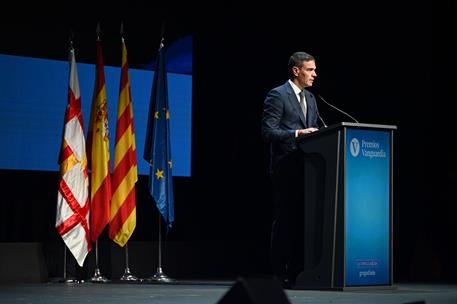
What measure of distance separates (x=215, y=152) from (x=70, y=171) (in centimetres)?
158

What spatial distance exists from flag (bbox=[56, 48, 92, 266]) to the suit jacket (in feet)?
6.35

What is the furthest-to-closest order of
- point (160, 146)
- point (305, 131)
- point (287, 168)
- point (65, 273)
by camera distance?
1. point (160, 146)
2. point (65, 273)
3. point (287, 168)
4. point (305, 131)

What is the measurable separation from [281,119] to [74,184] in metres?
2.01

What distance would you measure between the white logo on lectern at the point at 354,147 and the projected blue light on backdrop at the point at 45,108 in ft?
9.38

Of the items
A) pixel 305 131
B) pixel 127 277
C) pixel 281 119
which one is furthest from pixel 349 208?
pixel 127 277

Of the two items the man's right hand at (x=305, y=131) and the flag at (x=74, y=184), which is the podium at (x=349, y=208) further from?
the flag at (x=74, y=184)

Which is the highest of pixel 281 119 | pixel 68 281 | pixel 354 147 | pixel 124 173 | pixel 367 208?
pixel 281 119

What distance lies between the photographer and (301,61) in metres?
4.25

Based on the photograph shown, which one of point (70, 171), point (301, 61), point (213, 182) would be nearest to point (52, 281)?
point (70, 171)

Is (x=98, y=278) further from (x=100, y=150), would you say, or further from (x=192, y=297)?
(x=192, y=297)

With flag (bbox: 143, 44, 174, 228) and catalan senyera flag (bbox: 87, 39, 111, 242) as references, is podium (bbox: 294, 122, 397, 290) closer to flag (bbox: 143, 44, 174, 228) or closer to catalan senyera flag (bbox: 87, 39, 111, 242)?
flag (bbox: 143, 44, 174, 228)

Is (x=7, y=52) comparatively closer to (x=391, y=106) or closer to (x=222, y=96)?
(x=222, y=96)

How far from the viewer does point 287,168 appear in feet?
13.8

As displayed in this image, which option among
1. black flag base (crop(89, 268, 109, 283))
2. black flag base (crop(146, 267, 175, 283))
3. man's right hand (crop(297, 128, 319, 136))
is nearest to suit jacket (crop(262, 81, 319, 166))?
man's right hand (crop(297, 128, 319, 136))
